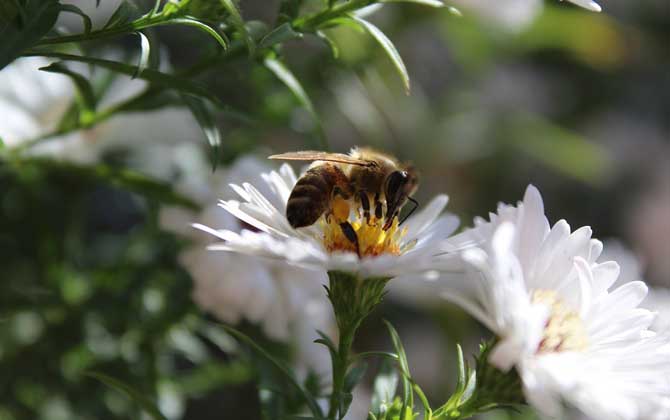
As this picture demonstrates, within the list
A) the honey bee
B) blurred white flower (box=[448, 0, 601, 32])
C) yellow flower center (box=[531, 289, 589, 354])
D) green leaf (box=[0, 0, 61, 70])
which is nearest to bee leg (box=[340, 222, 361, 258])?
the honey bee

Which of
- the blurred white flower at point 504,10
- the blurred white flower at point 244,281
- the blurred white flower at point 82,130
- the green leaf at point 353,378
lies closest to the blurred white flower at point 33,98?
the blurred white flower at point 82,130

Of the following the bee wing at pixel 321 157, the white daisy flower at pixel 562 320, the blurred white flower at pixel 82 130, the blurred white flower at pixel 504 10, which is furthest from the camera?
the blurred white flower at pixel 504 10

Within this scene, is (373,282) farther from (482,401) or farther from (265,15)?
(265,15)

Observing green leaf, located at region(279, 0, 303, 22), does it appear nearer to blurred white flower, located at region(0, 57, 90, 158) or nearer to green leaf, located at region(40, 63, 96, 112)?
green leaf, located at region(40, 63, 96, 112)

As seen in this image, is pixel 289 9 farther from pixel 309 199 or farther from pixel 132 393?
A: pixel 132 393

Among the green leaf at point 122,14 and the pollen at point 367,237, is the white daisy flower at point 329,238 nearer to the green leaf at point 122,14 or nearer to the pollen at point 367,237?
the pollen at point 367,237
